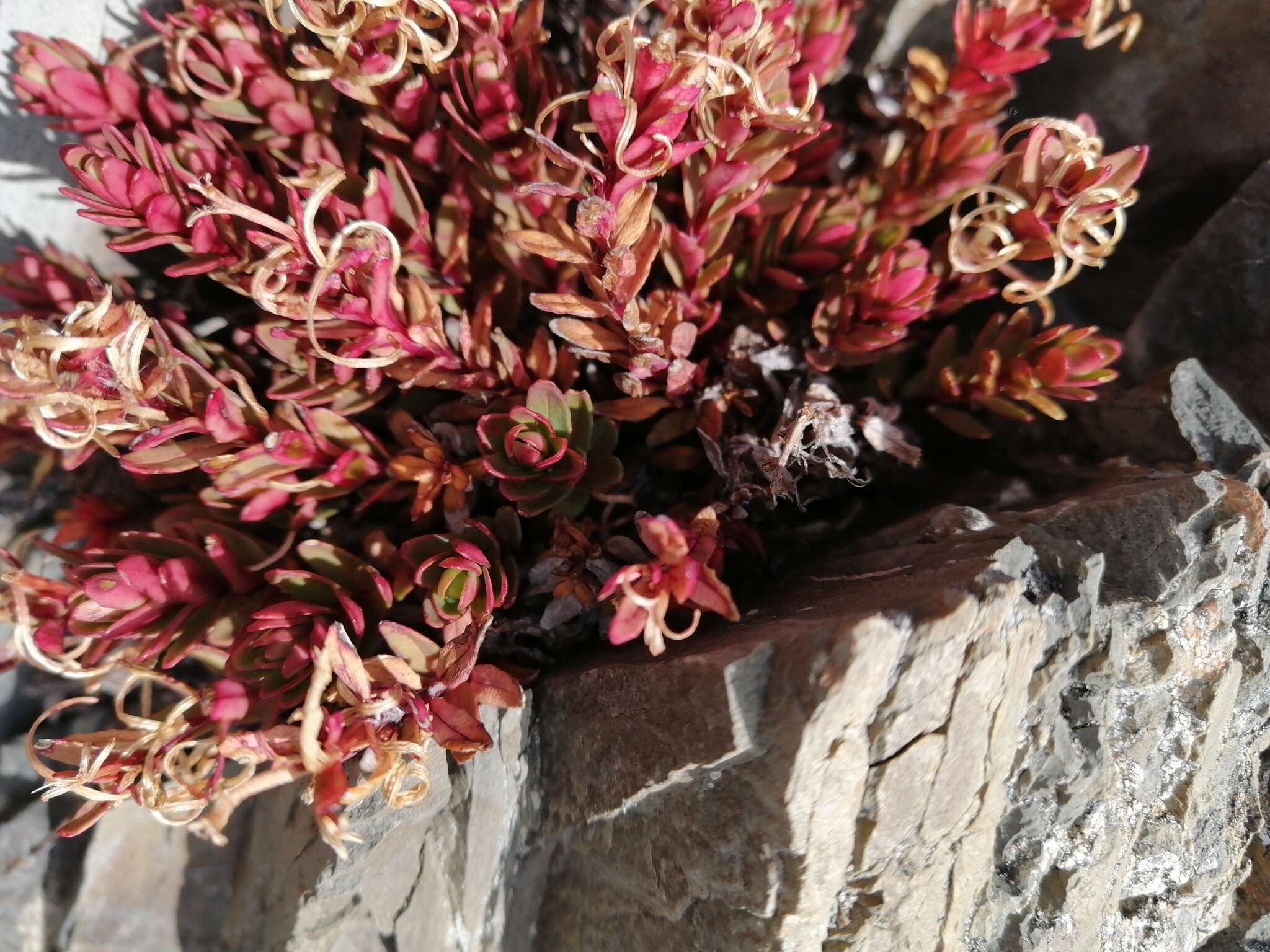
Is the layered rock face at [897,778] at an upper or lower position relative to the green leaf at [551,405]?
lower

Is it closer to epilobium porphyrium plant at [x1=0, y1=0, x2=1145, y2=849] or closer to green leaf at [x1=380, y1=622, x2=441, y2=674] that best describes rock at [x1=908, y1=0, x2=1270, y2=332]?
epilobium porphyrium plant at [x1=0, y1=0, x2=1145, y2=849]

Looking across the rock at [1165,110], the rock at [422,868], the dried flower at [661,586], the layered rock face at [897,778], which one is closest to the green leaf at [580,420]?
the dried flower at [661,586]

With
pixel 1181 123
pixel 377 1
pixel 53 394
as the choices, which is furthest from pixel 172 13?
pixel 1181 123

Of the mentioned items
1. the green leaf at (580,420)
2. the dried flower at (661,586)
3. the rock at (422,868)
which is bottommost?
the rock at (422,868)

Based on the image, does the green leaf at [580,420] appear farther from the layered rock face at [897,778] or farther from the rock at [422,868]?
the rock at [422,868]

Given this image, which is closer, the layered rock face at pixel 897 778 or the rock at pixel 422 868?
the layered rock face at pixel 897 778

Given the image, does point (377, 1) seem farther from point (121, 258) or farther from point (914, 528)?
point (914, 528)

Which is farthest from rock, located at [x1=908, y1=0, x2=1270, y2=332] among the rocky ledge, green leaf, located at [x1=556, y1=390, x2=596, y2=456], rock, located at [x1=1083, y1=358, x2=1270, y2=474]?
green leaf, located at [x1=556, y1=390, x2=596, y2=456]

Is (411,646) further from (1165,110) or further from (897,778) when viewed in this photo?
(1165,110)
